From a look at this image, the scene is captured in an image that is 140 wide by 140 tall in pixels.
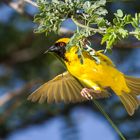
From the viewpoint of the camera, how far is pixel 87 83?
2.17m

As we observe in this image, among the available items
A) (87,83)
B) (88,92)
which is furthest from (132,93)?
(88,92)

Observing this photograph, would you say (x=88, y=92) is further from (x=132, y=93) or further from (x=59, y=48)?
(x=132, y=93)

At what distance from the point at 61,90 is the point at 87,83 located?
321 millimetres

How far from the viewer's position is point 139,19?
1.28m

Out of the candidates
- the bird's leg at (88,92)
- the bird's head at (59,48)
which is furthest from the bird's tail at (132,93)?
the bird's head at (59,48)

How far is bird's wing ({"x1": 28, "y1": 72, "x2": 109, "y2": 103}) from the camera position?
7.72 ft

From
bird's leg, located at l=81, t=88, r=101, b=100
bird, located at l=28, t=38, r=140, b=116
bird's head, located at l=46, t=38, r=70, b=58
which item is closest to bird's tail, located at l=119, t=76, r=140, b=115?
bird, located at l=28, t=38, r=140, b=116

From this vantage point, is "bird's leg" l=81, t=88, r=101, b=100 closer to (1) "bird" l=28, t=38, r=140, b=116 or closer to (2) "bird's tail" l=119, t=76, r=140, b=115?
(1) "bird" l=28, t=38, r=140, b=116

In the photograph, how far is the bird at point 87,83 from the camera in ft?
6.82

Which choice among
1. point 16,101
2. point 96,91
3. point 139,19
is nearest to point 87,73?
point 96,91

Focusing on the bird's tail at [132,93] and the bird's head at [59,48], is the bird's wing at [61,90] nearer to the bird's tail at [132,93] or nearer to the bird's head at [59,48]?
the bird's tail at [132,93]

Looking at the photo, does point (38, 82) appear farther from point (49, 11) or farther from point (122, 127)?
point (49, 11)

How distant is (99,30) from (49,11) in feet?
0.50

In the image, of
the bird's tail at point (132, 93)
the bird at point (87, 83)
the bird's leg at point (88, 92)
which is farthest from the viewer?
the bird's tail at point (132, 93)
